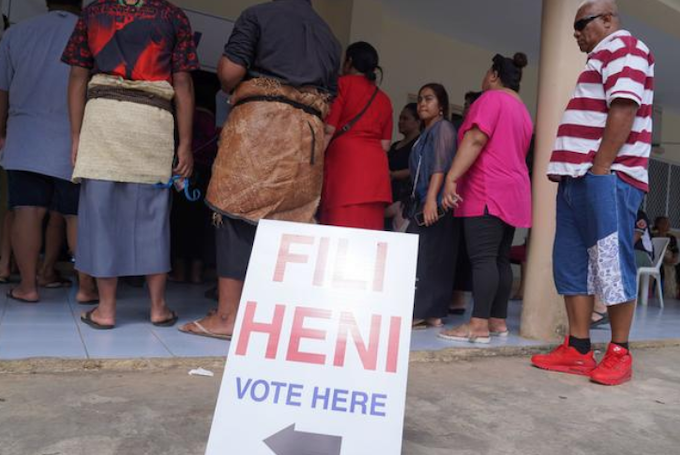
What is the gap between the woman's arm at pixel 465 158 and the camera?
123 inches

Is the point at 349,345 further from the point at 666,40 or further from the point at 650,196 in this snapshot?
the point at 650,196

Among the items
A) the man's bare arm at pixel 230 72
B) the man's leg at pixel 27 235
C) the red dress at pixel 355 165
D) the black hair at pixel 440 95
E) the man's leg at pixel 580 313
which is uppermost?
the black hair at pixel 440 95

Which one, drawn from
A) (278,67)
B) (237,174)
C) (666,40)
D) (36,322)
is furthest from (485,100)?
(666,40)

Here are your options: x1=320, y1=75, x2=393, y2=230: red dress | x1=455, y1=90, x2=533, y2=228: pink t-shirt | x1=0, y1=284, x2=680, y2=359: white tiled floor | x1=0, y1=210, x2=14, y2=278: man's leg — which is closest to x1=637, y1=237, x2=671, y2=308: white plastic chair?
x1=0, y1=284, x2=680, y2=359: white tiled floor

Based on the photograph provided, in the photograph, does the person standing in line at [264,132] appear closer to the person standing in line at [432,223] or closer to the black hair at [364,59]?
the black hair at [364,59]

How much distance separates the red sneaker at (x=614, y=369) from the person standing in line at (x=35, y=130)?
2.74 m

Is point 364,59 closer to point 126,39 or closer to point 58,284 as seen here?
point 126,39

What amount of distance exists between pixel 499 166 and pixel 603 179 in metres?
0.68

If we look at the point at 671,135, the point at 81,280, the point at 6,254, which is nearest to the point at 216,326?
the point at 81,280

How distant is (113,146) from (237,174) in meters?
0.58

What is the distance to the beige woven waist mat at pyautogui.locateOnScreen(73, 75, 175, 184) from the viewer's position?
2.68 m

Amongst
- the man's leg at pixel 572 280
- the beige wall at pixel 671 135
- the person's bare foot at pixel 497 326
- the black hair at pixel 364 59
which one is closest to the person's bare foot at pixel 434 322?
the person's bare foot at pixel 497 326

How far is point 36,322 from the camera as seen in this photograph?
9.25ft

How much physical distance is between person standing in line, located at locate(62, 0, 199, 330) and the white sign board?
4.33 feet
